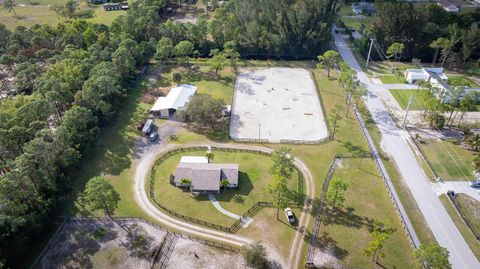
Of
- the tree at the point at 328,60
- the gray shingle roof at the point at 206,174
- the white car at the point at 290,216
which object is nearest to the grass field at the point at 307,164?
the white car at the point at 290,216

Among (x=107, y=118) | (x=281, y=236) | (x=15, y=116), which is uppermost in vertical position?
(x=15, y=116)

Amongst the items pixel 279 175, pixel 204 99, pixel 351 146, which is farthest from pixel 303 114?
pixel 279 175

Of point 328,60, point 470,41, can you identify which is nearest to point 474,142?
point 328,60

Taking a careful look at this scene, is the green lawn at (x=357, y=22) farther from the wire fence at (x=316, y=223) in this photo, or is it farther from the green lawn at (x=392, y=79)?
the wire fence at (x=316, y=223)

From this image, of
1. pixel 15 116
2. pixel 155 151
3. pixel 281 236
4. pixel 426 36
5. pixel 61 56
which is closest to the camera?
pixel 281 236

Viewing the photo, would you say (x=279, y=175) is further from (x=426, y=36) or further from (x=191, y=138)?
(x=426, y=36)

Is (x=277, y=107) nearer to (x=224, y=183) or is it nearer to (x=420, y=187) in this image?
(x=224, y=183)
